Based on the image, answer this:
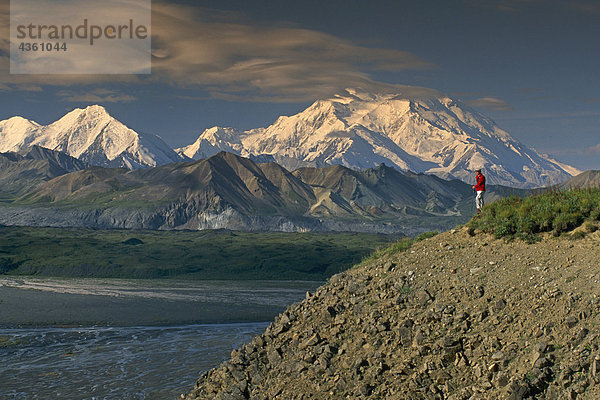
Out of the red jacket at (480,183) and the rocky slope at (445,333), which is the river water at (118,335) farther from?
the red jacket at (480,183)

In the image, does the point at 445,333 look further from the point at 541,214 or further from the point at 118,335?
the point at 118,335

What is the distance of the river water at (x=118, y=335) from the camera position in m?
51.3

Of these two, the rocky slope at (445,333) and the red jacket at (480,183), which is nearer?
the rocky slope at (445,333)

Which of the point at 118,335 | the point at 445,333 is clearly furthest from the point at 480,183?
the point at 118,335

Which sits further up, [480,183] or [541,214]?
[480,183]

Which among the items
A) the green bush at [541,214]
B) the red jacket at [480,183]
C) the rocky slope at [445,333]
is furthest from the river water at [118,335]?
the green bush at [541,214]

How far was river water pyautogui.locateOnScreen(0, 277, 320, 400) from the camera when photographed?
168 ft

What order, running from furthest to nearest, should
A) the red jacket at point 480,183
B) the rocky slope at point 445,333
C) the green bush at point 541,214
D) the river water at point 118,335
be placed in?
1. the river water at point 118,335
2. the red jacket at point 480,183
3. the green bush at point 541,214
4. the rocky slope at point 445,333

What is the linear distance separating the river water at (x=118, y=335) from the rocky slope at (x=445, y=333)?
1777cm

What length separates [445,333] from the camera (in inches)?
1123

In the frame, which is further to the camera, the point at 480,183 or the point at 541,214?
the point at 480,183

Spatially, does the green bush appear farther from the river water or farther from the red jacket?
the river water

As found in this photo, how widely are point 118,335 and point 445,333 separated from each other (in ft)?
220

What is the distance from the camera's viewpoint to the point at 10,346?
74.9 metres
